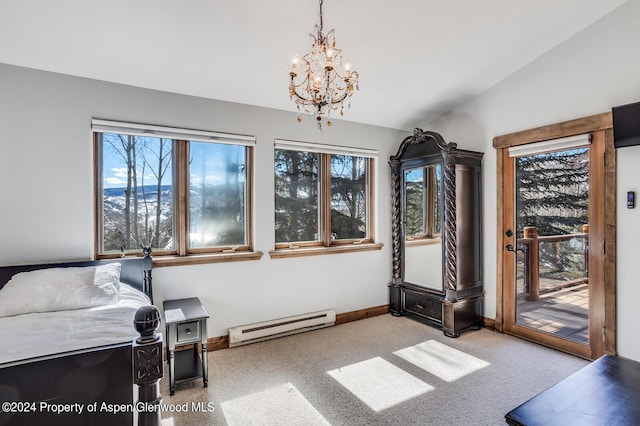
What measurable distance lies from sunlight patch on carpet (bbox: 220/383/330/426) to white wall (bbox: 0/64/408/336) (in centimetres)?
105

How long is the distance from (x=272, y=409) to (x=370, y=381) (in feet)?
2.70

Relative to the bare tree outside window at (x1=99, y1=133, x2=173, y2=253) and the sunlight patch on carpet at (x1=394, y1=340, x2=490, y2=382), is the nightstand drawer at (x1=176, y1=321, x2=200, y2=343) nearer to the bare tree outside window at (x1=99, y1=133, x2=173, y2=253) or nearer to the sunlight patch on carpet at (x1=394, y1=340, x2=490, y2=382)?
the bare tree outside window at (x1=99, y1=133, x2=173, y2=253)

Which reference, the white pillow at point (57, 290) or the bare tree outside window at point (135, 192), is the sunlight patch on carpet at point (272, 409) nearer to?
the white pillow at point (57, 290)

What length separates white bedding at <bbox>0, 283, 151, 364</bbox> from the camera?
149cm

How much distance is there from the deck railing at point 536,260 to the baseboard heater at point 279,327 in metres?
2.17

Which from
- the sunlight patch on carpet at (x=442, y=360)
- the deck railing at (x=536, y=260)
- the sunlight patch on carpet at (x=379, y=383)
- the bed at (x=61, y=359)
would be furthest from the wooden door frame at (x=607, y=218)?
the bed at (x=61, y=359)

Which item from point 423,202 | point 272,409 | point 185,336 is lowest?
point 272,409

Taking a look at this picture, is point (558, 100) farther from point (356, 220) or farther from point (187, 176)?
point (187, 176)

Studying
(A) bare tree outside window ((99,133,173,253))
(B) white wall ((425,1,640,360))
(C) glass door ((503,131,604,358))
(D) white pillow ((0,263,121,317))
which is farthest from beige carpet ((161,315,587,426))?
(A) bare tree outside window ((99,133,173,253))

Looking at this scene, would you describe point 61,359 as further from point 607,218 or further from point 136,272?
point 607,218

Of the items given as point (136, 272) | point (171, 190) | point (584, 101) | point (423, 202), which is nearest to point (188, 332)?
point (136, 272)

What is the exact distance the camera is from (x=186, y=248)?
3.19m

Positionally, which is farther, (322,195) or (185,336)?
(322,195)

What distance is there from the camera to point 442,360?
117 inches
